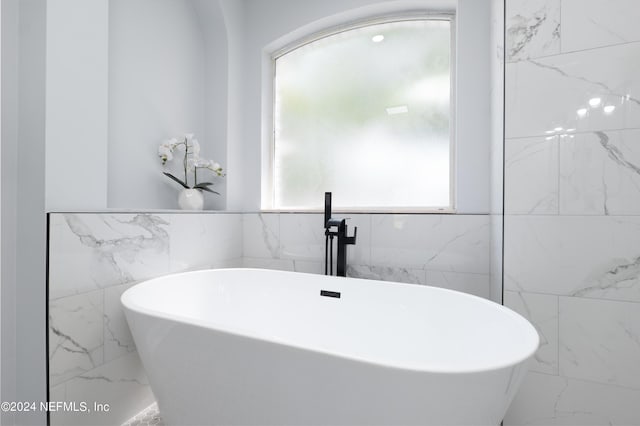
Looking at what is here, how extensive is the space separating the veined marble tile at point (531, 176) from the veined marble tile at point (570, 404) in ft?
2.26

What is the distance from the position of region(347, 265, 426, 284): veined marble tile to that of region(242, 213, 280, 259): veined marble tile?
567 mm

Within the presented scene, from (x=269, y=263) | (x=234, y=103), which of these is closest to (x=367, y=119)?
(x=234, y=103)

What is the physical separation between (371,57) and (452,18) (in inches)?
20.2

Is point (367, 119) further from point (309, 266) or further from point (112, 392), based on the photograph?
point (112, 392)

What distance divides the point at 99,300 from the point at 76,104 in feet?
2.68

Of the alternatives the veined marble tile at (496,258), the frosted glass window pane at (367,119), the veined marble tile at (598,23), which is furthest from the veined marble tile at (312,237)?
the veined marble tile at (598,23)

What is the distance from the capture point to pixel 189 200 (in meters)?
1.77

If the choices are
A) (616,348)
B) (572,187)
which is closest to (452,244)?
(572,187)

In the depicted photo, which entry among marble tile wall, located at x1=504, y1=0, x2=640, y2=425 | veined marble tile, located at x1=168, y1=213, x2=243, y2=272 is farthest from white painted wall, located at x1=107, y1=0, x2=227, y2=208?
marble tile wall, located at x1=504, y1=0, x2=640, y2=425

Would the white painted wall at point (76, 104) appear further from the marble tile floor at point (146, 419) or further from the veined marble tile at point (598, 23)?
the veined marble tile at point (598, 23)

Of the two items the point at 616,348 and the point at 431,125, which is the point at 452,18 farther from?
the point at 616,348

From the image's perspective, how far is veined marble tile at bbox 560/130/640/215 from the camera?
1037mm

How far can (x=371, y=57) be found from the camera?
6.26 feet

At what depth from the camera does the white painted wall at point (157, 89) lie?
1568 millimetres
